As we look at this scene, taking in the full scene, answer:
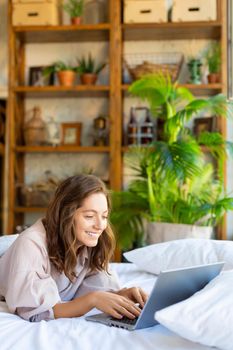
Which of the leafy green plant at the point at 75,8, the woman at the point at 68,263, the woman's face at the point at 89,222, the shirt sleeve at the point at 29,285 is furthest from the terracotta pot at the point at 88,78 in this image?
the shirt sleeve at the point at 29,285

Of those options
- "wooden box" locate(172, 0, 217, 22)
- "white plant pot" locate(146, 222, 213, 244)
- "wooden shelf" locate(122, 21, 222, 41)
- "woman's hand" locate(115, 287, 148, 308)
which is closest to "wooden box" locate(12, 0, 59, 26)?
"wooden shelf" locate(122, 21, 222, 41)

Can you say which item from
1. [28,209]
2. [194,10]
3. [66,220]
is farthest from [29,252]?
[194,10]

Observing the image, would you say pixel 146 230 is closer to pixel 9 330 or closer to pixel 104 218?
pixel 104 218

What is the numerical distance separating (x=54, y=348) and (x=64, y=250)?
473 mm

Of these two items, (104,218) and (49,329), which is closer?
(49,329)

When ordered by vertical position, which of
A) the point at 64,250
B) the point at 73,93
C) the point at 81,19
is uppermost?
the point at 81,19

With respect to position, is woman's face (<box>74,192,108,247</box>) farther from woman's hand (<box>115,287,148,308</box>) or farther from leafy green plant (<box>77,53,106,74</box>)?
leafy green plant (<box>77,53,106,74</box>)

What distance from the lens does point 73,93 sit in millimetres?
4812

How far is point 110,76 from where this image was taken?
4.57 meters

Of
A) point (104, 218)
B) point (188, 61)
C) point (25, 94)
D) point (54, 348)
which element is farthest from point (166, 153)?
point (54, 348)

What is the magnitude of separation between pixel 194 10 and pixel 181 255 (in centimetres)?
267

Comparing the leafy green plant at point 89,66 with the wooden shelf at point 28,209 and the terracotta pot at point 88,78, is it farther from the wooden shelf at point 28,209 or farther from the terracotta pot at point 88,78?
the wooden shelf at point 28,209

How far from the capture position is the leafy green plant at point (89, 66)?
4727 millimetres

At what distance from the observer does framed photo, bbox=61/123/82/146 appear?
191 inches
